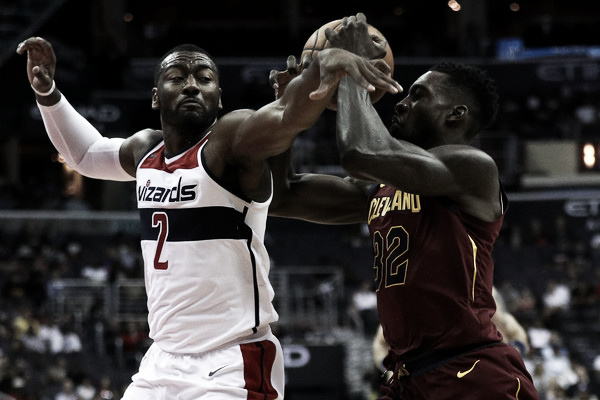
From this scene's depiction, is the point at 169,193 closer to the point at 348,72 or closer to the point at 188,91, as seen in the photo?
the point at 188,91

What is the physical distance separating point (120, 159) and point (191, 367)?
4.45 feet

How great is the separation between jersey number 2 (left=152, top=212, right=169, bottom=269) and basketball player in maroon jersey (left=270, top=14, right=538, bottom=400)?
899 millimetres

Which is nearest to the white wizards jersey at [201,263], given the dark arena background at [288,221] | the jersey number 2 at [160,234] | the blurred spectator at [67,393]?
the jersey number 2 at [160,234]

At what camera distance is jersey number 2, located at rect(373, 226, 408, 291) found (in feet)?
14.5

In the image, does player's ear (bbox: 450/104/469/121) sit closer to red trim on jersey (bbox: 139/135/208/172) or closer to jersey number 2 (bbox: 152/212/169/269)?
red trim on jersey (bbox: 139/135/208/172)

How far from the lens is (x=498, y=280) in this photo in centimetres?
2138

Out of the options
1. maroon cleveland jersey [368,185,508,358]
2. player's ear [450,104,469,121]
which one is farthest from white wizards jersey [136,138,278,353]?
player's ear [450,104,469,121]

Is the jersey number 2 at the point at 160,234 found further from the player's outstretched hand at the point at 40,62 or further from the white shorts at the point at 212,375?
the player's outstretched hand at the point at 40,62

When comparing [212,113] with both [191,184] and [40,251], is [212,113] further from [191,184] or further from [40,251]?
[40,251]

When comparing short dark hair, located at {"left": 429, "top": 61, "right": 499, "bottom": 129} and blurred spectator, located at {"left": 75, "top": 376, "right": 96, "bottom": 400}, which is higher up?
short dark hair, located at {"left": 429, "top": 61, "right": 499, "bottom": 129}

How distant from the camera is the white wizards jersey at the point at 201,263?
4379mm

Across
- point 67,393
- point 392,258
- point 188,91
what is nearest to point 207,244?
point 188,91

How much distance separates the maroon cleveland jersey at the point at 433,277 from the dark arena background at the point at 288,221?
11625 mm

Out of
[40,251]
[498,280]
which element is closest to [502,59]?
[498,280]
